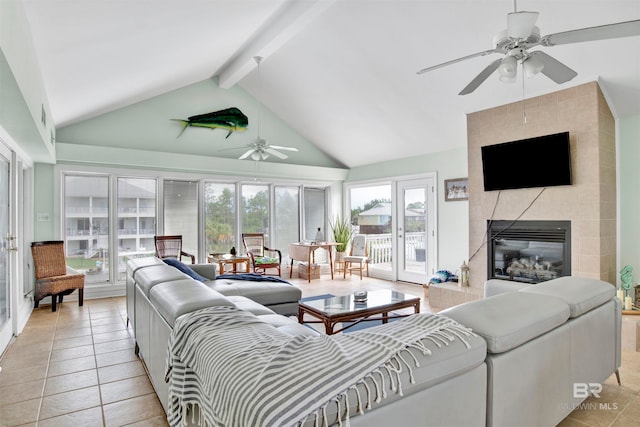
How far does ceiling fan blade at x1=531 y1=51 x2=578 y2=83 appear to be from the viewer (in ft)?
7.84

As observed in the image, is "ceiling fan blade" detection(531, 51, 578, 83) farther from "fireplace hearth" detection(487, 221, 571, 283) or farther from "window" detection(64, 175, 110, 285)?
"window" detection(64, 175, 110, 285)

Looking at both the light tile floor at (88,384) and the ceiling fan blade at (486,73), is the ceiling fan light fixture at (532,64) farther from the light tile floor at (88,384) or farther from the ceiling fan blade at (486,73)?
the light tile floor at (88,384)

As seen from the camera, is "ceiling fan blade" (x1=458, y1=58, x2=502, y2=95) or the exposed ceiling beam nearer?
"ceiling fan blade" (x1=458, y1=58, x2=502, y2=95)

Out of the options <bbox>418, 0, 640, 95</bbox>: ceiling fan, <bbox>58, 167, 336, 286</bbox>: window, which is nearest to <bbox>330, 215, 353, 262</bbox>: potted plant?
<bbox>58, 167, 336, 286</bbox>: window

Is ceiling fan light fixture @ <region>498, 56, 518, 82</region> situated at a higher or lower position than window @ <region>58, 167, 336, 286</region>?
higher

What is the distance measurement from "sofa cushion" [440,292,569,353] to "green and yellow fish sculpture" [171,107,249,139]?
5649mm

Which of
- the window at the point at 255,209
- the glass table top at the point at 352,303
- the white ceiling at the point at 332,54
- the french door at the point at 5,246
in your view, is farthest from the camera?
the window at the point at 255,209

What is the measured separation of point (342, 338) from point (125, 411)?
5.82 ft

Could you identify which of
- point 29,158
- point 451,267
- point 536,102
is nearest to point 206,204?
point 29,158

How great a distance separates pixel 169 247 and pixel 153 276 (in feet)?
11.0

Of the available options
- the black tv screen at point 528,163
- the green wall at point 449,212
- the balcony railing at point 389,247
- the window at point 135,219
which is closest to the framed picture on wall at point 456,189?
the green wall at point 449,212

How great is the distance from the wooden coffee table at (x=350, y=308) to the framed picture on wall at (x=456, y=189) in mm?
2454

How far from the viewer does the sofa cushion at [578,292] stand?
6.17 ft

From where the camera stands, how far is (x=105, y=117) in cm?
549
